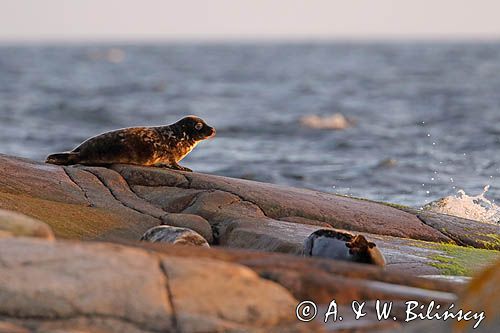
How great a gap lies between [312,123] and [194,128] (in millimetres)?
15766

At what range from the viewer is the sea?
15.3 m

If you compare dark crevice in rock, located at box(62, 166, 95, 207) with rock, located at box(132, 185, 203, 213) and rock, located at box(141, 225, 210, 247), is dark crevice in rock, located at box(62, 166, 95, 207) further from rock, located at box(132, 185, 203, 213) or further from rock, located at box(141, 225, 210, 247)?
rock, located at box(141, 225, 210, 247)

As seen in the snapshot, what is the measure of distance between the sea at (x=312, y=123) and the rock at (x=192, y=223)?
4.64m

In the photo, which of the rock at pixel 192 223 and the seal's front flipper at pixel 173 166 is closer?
the rock at pixel 192 223

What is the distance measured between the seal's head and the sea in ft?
9.57

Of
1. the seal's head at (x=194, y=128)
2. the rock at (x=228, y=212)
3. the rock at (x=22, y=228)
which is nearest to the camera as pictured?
the rock at (x=22, y=228)

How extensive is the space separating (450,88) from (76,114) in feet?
53.1

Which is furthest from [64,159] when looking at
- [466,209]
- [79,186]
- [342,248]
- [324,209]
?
[466,209]

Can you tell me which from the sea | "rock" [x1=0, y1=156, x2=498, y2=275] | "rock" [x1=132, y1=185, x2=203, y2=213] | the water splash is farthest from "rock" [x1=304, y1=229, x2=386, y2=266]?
the sea

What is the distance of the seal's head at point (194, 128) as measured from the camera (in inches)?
394

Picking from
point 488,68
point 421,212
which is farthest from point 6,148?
point 488,68

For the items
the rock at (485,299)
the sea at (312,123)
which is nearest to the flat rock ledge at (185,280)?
the rock at (485,299)

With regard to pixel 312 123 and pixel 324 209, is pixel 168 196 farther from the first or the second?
pixel 312 123

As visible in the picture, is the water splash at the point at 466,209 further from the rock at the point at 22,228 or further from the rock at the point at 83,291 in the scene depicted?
the rock at the point at 83,291
